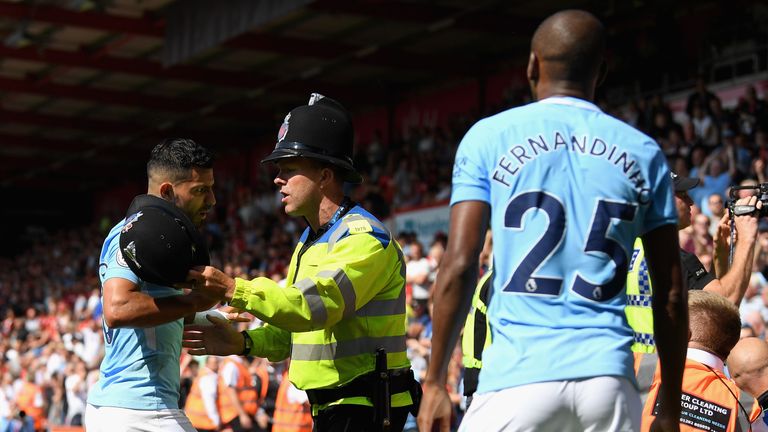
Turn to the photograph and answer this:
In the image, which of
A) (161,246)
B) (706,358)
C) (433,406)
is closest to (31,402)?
(161,246)

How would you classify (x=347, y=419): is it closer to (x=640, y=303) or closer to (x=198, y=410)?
(x=640, y=303)

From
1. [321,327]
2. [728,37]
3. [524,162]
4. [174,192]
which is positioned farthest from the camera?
[728,37]

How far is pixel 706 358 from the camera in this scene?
429 centimetres

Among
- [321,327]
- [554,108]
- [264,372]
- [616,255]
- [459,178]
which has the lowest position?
[264,372]

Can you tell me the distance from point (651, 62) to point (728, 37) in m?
1.30

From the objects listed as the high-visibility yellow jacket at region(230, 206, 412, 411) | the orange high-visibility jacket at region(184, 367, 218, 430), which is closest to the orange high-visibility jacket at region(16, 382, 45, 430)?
the orange high-visibility jacket at region(184, 367, 218, 430)

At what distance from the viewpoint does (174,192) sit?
5.11 metres

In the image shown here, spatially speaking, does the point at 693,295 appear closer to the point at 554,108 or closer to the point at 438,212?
the point at 554,108

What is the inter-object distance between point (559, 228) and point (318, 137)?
183cm

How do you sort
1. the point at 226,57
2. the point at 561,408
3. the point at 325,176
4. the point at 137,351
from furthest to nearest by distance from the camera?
the point at 226,57 < the point at 137,351 < the point at 325,176 < the point at 561,408

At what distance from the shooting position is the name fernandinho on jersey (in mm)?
3012

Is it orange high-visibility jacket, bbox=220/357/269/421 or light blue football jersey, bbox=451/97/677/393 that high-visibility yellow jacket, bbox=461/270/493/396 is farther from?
orange high-visibility jacket, bbox=220/357/269/421

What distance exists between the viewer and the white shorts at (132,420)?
15.4 ft

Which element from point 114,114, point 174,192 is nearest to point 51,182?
point 114,114
